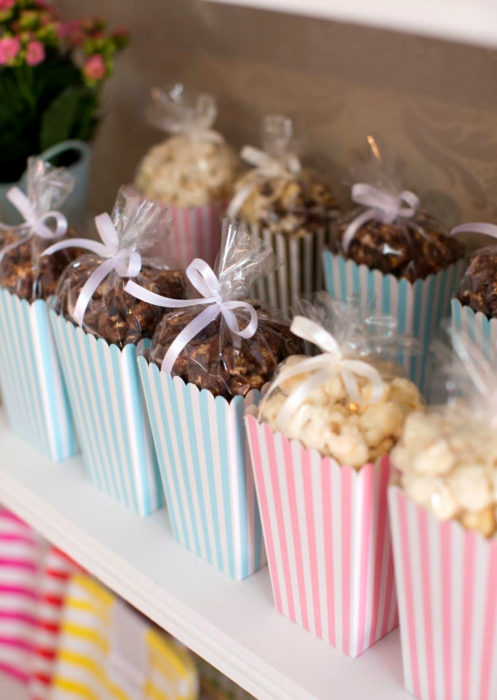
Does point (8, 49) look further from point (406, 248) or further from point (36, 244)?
point (406, 248)

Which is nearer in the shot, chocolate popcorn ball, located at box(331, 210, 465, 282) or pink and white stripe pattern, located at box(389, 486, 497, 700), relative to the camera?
pink and white stripe pattern, located at box(389, 486, 497, 700)

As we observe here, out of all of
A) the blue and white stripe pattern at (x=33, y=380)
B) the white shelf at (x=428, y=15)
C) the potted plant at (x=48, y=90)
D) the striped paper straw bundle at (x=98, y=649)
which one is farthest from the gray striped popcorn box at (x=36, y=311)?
the white shelf at (x=428, y=15)

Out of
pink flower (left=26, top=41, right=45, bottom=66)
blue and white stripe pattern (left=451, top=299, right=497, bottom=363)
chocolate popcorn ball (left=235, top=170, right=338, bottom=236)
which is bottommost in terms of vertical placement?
chocolate popcorn ball (left=235, top=170, right=338, bottom=236)

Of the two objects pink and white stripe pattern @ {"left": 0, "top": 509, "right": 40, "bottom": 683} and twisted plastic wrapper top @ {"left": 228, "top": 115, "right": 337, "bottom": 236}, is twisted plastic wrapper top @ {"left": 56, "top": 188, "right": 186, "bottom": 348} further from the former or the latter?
pink and white stripe pattern @ {"left": 0, "top": 509, "right": 40, "bottom": 683}

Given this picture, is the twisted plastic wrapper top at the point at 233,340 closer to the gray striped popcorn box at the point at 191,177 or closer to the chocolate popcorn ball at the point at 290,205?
the chocolate popcorn ball at the point at 290,205

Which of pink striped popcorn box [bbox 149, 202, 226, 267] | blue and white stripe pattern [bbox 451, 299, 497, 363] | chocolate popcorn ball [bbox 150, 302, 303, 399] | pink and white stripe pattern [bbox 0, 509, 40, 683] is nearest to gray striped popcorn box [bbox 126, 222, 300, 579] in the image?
chocolate popcorn ball [bbox 150, 302, 303, 399]

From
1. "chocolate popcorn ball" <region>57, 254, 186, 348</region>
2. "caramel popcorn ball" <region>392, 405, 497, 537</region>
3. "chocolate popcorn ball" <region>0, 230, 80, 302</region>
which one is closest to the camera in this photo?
"caramel popcorn ball" <region>392, 405, 497, 537</region>

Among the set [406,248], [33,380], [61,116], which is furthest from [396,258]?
[61,116]
